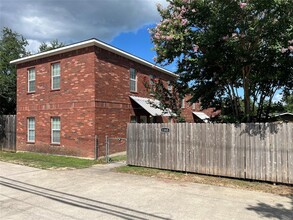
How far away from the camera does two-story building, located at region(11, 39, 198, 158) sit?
14.2 metres

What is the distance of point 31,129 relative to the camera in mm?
17328

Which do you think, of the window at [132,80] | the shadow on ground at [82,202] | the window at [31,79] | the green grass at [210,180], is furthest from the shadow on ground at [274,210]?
the window at [31,79]

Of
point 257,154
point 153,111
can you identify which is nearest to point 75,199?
point 257,154

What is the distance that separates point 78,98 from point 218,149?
27.5ft

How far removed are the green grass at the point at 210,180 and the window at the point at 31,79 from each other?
9.46 meters

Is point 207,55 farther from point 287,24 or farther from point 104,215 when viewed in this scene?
point 104,215

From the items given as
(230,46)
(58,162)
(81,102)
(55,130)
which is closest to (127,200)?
(230,46)

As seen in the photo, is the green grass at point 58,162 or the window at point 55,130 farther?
the window at point 55,130

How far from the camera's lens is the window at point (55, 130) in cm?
1567

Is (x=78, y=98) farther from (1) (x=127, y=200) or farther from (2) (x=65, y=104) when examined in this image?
(1) (x=127, y=200)

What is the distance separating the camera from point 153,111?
55.1 feet

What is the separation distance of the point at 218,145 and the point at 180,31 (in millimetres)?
4211

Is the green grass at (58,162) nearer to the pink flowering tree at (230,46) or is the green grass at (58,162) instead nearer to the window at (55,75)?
the window at (55,75)

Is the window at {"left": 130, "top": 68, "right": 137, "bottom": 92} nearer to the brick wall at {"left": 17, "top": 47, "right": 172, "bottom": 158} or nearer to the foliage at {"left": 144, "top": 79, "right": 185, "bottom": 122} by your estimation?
the brick wall at {"left": 17, "top": 47, "right": 172, "bottom": 158}
